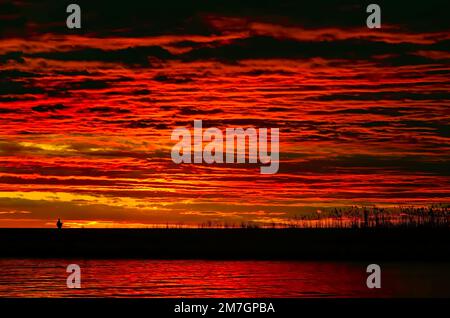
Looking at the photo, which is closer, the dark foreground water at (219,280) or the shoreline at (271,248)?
the dark foreground water at (219,280)

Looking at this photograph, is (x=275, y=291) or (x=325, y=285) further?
(x=325, y=285)

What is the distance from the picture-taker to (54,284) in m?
54.3

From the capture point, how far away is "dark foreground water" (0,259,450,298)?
50375 mm

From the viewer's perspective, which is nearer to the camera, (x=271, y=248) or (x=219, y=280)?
(x=219, y=280)

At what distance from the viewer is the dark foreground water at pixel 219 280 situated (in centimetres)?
5038

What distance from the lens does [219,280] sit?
192 feet

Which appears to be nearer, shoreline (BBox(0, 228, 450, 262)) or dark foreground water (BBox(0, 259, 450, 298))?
dark foreground water (BBox(0, 259, 450, 298))
